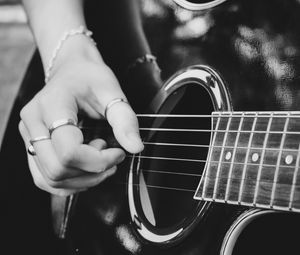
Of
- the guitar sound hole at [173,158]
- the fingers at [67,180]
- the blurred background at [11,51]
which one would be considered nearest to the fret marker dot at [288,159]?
the guitar sound hole at [173,158]

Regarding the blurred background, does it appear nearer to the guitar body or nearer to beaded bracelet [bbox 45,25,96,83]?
beaded bracelet [bbox 45,25,96,83]

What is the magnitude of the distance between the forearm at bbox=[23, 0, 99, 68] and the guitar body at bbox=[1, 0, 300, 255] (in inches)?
4.2

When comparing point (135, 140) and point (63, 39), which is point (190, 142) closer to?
point (135, 140)

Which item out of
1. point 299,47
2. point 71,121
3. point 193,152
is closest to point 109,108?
point 71,121

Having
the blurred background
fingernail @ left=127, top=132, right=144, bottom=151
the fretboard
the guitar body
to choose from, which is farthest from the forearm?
the blurred background

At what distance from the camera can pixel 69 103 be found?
99 cm

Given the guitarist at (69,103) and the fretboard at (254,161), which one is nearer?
the fretboard at (254,161)

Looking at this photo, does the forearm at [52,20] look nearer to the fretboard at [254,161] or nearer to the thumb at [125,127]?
the thumb at [125,127]

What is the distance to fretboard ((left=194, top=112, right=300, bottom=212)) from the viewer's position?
708mm

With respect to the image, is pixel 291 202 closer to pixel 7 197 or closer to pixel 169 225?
pixel 169 225

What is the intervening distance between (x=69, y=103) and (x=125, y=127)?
6.3 inches

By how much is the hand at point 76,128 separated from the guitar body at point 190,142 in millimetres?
100

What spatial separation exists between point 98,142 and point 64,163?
124mm

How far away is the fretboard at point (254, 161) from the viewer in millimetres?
708
